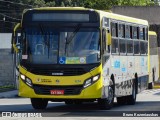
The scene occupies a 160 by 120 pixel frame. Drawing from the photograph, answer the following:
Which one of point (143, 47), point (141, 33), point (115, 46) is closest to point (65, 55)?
point (115, 46)

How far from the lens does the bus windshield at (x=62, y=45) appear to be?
2211 centimetres

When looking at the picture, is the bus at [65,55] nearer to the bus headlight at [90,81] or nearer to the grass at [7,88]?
the bus headlight at [90,81]

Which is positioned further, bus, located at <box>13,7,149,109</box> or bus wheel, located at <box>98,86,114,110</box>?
bus wheel, located at <box>98,86,114,110</box>

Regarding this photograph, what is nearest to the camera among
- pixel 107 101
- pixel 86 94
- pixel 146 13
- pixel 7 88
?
pixel 86 94

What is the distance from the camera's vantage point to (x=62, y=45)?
2219 centimetres

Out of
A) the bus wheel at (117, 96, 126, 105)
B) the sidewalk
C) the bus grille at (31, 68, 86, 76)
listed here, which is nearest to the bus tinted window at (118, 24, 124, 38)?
the bus wheel at (117, 96, 126, 105)

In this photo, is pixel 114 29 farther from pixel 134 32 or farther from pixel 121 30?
pixel 134 32

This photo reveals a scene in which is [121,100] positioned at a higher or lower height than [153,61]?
higher

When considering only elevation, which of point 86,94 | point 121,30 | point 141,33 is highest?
point 121,30

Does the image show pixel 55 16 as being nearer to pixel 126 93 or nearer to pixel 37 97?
pixel 37 97

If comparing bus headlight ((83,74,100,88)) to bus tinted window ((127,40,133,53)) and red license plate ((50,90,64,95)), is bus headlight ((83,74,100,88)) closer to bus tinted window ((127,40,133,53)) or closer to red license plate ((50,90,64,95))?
red license plate ((50,90,64,95))

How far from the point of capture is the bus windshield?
22.1 meters

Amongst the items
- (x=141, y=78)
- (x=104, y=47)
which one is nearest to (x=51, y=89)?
(x=104, y=47)

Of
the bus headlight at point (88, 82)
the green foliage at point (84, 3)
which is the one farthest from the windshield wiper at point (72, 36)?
the green foliage at point (84, 3)
